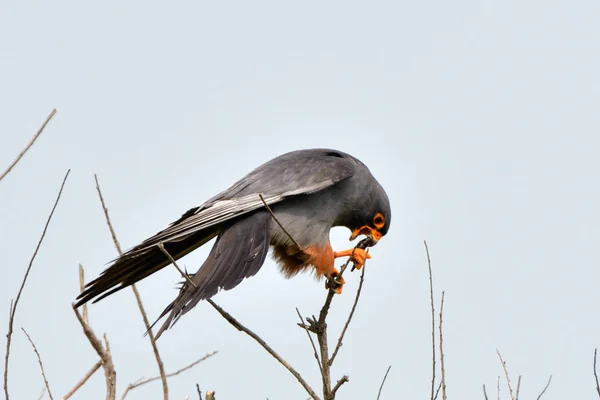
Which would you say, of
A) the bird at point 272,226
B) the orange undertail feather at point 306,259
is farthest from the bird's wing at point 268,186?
the orange undertail feather at point 306,259

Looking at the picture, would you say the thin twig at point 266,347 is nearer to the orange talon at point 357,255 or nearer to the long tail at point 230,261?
the long tail at point 230,261

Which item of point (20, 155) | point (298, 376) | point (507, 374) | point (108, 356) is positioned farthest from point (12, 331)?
point (507, 374)

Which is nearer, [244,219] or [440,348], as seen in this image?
[440,348]

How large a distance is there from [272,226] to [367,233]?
1.29m

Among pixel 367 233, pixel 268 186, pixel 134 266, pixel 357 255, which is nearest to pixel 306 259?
pixel 357 255

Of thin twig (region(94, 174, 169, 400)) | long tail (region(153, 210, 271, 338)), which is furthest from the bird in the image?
thin twig (region(94, 174, 169, 400))

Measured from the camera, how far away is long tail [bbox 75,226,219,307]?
201 inches

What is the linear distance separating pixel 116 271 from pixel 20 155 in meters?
2.08

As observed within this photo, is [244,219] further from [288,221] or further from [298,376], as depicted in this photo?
[298,376]

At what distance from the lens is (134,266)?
5.38 m

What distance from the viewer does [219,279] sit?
520 cm

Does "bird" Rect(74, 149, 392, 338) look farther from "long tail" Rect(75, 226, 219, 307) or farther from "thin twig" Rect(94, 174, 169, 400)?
"thin twig" Rect(94, 174, 169, 400)

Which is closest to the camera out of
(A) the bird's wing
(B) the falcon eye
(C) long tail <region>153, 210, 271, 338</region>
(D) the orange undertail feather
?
(C) long tail <region>153, 210, 271, 338</region>

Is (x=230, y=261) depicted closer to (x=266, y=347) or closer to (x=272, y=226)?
(x=272, y=226)
